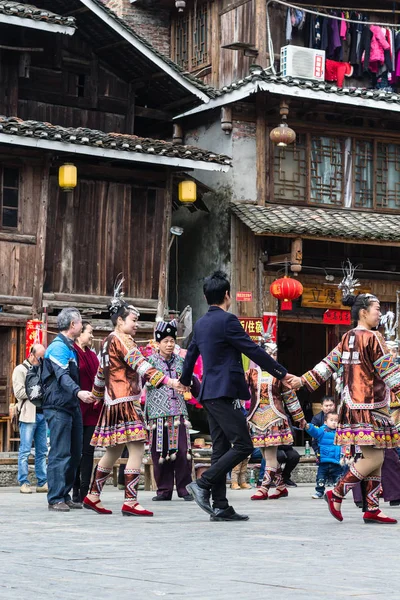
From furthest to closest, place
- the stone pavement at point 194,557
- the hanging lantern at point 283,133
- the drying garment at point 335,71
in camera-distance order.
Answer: the drying garment at point 335,71
the hanging lantern at point 283,133
the stone pavement at point 194,557

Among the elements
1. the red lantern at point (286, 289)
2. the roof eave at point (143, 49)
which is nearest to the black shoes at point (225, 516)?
the red lantern at point (286, 289)

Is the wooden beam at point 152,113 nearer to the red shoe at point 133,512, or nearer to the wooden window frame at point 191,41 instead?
the wooden window frame at point 191,41

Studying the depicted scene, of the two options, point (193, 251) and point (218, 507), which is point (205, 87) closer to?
point (193, 251)

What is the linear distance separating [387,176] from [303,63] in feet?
10.4

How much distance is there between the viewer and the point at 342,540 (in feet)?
28.1

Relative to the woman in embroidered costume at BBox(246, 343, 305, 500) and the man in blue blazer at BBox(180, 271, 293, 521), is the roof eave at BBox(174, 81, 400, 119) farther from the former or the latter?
the man in blue blazer at BBox(180, 271, 293, 521)

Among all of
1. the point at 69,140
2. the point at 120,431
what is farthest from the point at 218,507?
the point at 69,140

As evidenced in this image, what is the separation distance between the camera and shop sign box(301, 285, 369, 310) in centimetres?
2400

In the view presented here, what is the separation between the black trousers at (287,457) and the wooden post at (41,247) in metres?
6.71

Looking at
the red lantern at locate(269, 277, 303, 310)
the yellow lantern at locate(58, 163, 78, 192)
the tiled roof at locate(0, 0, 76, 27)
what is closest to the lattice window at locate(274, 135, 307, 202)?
the red lantern at locate(269, 277, 303, 310)

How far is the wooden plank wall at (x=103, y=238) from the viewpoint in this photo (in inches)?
850

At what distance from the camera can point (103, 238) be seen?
21938 mm

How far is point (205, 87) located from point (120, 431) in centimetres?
1312

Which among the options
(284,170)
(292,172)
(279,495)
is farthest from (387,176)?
(279,495)
